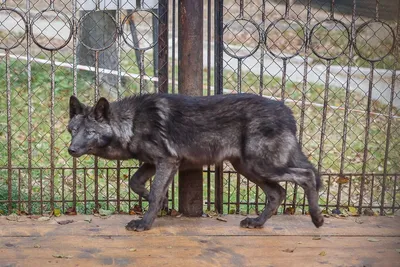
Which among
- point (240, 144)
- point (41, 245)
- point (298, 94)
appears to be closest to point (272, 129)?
point (240, 144)

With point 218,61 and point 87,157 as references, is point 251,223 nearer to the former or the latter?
point 218,61

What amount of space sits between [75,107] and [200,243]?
1635 mm

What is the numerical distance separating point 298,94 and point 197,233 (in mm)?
6217

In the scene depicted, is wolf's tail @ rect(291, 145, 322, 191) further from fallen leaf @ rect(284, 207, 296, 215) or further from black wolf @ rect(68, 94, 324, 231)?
fallen leaf @ rect(284, 207, 296, 215)

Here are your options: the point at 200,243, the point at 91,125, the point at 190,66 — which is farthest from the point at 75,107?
the point at 200,243

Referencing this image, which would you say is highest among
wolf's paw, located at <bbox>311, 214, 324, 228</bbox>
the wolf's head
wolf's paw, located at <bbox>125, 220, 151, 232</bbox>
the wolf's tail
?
the wolf's head

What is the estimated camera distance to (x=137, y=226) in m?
6.13

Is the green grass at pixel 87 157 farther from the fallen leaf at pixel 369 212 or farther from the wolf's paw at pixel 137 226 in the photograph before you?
the wolf's paw at pixel 137 226

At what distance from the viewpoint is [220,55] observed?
6551 millimetres

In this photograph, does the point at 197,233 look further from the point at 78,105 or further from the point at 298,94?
the point at 298,94

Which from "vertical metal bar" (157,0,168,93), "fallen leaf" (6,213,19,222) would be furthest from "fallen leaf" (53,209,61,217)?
"vertical metal bar" (157,0,168,93)

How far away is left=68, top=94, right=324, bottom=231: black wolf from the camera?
604 cm

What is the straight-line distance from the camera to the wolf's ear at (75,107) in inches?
238

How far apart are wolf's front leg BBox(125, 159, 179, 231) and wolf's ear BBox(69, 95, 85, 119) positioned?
2.76ft
